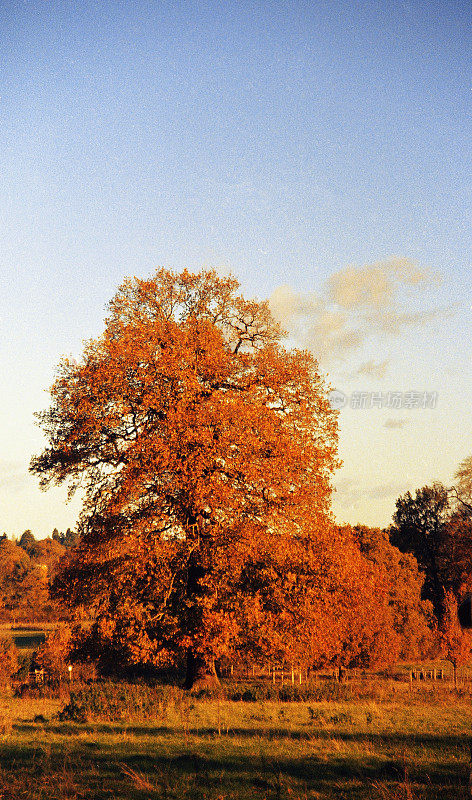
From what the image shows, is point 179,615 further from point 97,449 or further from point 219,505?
point 97,449

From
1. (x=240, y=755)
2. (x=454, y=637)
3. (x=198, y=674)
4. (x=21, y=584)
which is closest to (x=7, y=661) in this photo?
(x=198, y=674)

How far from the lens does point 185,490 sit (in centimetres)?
2153

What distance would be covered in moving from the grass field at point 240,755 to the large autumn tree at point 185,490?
124 inches

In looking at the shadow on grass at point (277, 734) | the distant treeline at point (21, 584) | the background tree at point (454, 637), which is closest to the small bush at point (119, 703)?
the shadow on grass at point (277, 734)

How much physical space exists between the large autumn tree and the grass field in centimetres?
315

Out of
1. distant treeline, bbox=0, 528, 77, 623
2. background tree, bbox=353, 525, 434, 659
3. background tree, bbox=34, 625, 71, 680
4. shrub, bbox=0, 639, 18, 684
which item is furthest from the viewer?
distant treeline, bbox=0, 528, 77, 623

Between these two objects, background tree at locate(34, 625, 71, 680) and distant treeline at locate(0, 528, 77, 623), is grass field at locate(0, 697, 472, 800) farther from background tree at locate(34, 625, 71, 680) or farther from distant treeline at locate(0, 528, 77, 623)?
distant treeline at locate(0, 528, 77, 623)

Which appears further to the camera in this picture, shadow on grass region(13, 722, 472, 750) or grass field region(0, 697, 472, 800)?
shadow on grass region(13, 722, 472, 750)

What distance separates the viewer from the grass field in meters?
10.2

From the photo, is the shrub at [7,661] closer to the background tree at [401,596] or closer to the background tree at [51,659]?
the background tree at [51,659]

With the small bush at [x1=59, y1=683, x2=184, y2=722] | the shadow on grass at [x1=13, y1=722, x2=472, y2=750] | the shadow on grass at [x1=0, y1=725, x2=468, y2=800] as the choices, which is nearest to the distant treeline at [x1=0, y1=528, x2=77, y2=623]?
the small bush at [x1=59, y1=683, x2=184, y2=722]

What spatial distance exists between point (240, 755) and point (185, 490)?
964cm

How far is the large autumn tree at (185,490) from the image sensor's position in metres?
21.2

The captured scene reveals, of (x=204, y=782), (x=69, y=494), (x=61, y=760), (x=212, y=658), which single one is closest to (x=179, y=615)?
(x=212, y=658)
